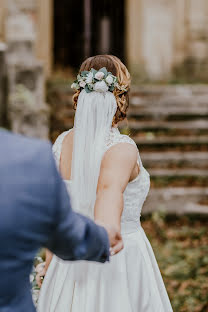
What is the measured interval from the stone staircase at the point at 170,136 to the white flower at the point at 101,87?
15.2 feet

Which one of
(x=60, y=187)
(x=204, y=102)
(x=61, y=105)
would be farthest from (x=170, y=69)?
(x=60, y=187)

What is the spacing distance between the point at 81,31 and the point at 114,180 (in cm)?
1170

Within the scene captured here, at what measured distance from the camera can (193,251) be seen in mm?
6113

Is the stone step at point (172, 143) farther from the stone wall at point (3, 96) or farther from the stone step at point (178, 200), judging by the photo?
the stone wall at point (3, 96)

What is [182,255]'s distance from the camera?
602 centimetres

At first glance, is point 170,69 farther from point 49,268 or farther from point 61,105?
point 49,268

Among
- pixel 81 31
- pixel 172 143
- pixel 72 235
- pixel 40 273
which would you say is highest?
pixel 72 235

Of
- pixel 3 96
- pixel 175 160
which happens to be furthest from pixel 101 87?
pixel 175 160

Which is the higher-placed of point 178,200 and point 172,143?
point 172,143

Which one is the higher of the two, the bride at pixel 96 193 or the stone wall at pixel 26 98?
the bride at pixel 96 193

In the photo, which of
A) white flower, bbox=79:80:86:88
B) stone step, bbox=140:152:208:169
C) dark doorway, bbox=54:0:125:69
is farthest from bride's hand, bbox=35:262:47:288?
dark doorway, bbox=54:0:125:69

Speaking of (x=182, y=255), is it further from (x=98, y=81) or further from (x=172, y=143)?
(x=98, y=81)

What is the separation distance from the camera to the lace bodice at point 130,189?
262 centimetres

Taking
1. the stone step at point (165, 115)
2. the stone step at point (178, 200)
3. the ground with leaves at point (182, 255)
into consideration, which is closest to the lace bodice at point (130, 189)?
the ground with leaves at point (182, 255)
